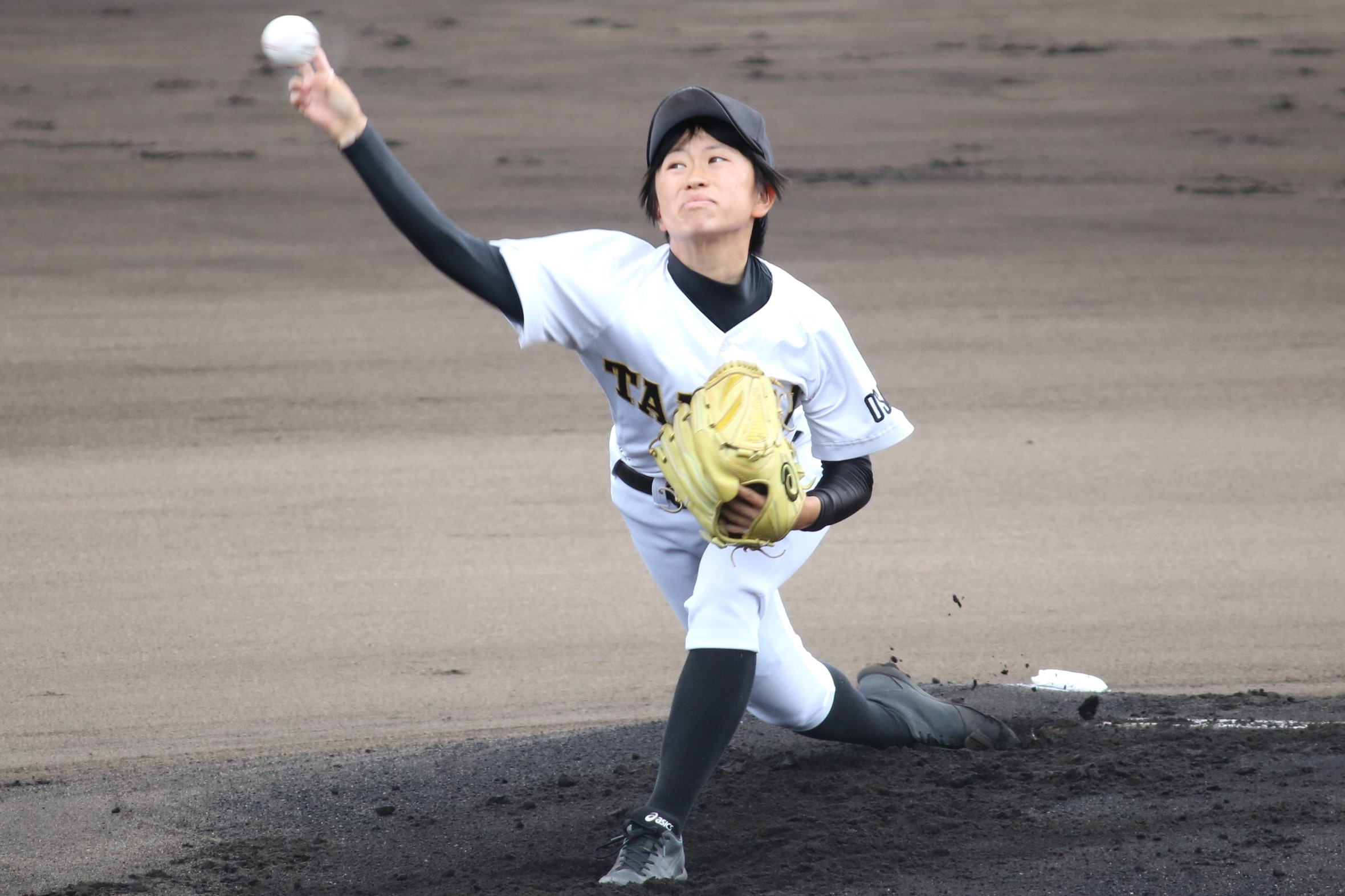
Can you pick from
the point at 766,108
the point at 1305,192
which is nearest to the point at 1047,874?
the point at 1305,192

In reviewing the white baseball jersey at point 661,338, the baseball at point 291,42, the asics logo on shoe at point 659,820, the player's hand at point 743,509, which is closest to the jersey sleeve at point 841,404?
the white baseball jersey at point 661,338

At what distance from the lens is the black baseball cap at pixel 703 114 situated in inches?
107

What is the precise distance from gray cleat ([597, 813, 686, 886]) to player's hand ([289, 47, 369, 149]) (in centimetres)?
123

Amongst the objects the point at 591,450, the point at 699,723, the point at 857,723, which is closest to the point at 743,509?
the point at 699,723

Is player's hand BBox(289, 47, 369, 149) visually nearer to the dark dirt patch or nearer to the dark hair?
the dark hair

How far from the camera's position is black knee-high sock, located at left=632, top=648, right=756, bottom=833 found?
2703 millimetres

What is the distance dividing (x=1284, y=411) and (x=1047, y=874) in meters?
4.74

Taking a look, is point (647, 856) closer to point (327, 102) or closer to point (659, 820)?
point (659, 820)

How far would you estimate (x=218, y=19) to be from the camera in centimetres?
1329

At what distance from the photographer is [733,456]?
2.44 meters

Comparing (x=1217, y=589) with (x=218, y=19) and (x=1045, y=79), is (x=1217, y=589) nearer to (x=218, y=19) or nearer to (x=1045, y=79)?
(x=1045, y=79)

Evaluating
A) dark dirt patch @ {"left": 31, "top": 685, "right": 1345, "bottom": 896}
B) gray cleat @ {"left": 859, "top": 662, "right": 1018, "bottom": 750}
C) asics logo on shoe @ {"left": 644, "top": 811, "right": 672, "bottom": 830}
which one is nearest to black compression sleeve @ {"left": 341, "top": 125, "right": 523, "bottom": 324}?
asics logo on shoe @ {"left": 644, "top": 811, "right": 672, "bottom": 830}

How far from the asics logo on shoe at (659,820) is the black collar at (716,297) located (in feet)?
2.77

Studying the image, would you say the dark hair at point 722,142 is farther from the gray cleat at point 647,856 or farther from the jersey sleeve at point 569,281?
the gray cleat at point 647,856
